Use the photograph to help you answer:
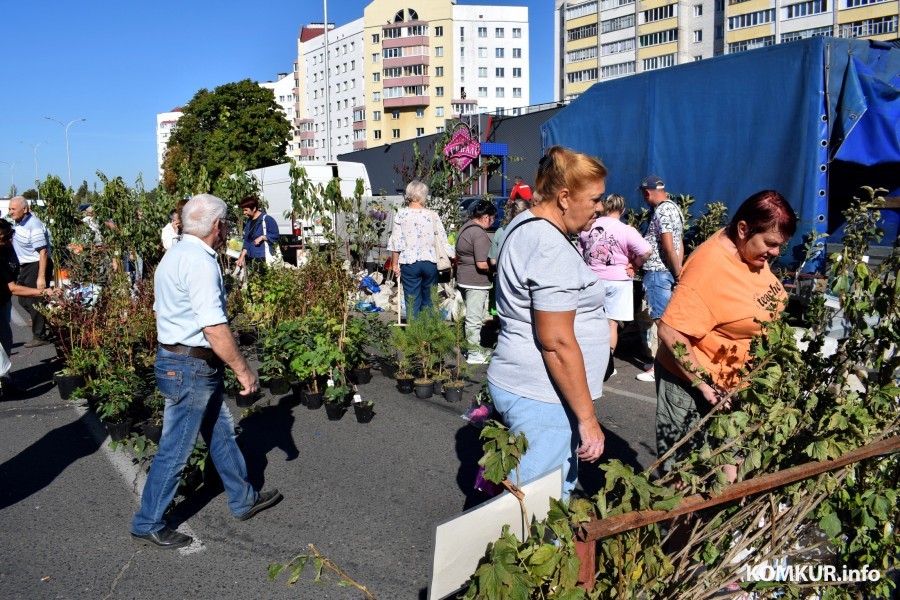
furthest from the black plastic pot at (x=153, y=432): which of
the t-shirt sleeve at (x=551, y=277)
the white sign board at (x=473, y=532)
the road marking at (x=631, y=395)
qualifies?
the white sign board at (x=473, y=532)

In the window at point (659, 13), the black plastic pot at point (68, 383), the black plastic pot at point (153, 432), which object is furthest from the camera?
the window at point (659, 13)

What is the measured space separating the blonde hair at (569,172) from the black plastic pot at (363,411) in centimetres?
368

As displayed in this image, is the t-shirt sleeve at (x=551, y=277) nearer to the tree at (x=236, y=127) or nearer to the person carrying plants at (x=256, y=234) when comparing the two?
the person carrying plants at (x=256, y=234)

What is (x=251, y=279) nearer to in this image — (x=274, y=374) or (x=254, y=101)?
(x=274, y=374)

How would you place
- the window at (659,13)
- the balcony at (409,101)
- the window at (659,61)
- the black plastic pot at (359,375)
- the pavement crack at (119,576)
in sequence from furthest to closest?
the balcony at (409,101)
the window at (659,61)
the window at (659,13)
the black plastic pot at (359,375)
the pavement crack at (119,576)

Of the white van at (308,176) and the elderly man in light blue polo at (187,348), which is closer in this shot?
the elderly man in light blue polo at (187,348)

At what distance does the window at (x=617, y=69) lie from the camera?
7425 cm

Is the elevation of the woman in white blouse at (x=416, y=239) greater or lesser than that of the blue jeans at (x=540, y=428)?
greater

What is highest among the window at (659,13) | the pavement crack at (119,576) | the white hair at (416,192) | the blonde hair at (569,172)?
the window at (659,13)

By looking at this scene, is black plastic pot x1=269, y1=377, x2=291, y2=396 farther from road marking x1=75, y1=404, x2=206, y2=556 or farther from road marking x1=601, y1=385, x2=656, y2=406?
road marking x1=601, y1=385, x2=656, y2=406

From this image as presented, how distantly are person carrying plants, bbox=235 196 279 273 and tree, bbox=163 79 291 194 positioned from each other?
1592 inches

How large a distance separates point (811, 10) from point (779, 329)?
65041 millimetres

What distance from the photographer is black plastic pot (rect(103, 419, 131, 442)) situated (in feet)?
18.5

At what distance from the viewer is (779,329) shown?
2479mm
